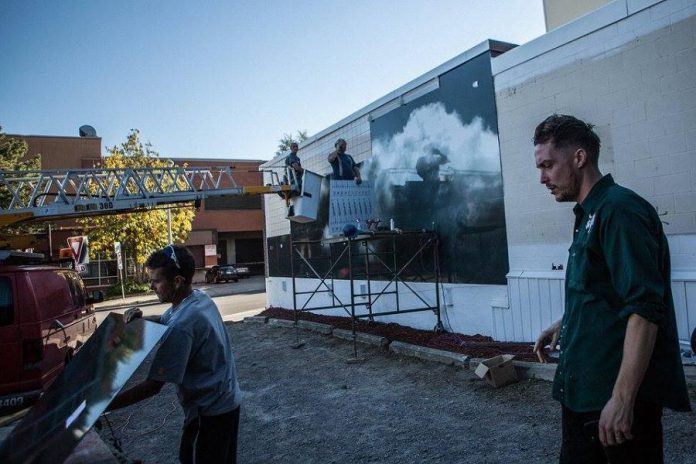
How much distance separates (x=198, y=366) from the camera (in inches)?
96.6

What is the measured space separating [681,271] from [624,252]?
14.9ft

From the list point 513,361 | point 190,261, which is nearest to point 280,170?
point 513,361

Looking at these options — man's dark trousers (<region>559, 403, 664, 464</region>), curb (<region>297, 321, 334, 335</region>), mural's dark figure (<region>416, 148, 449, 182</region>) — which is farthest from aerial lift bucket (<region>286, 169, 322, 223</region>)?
man's dark trousers (<region>559, 403, 664, 464</region>)

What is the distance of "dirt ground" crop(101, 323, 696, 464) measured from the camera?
4.09 m

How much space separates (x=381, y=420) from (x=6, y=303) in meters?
4.14

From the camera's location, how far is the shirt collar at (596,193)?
1818 mm

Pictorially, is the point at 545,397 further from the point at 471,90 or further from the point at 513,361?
the point at 471,90

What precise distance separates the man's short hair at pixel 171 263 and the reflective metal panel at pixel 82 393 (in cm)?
36

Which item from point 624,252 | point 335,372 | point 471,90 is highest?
point 471,90

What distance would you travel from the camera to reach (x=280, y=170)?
14.8 meters

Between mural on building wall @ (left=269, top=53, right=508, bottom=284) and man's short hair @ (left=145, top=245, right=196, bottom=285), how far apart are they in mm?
5596

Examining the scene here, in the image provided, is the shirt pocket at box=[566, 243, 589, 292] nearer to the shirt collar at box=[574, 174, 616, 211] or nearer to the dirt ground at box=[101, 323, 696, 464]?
the shirt collar at box=[574, 174, 616, 211]

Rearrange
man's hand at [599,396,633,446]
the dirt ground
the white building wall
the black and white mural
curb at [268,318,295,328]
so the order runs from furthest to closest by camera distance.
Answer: curb at [268,318,295,328]
the black and white mural
the white building wall
the dirt ground
man's hand at [599,396,633,446]

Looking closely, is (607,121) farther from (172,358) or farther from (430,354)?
(172,358)
